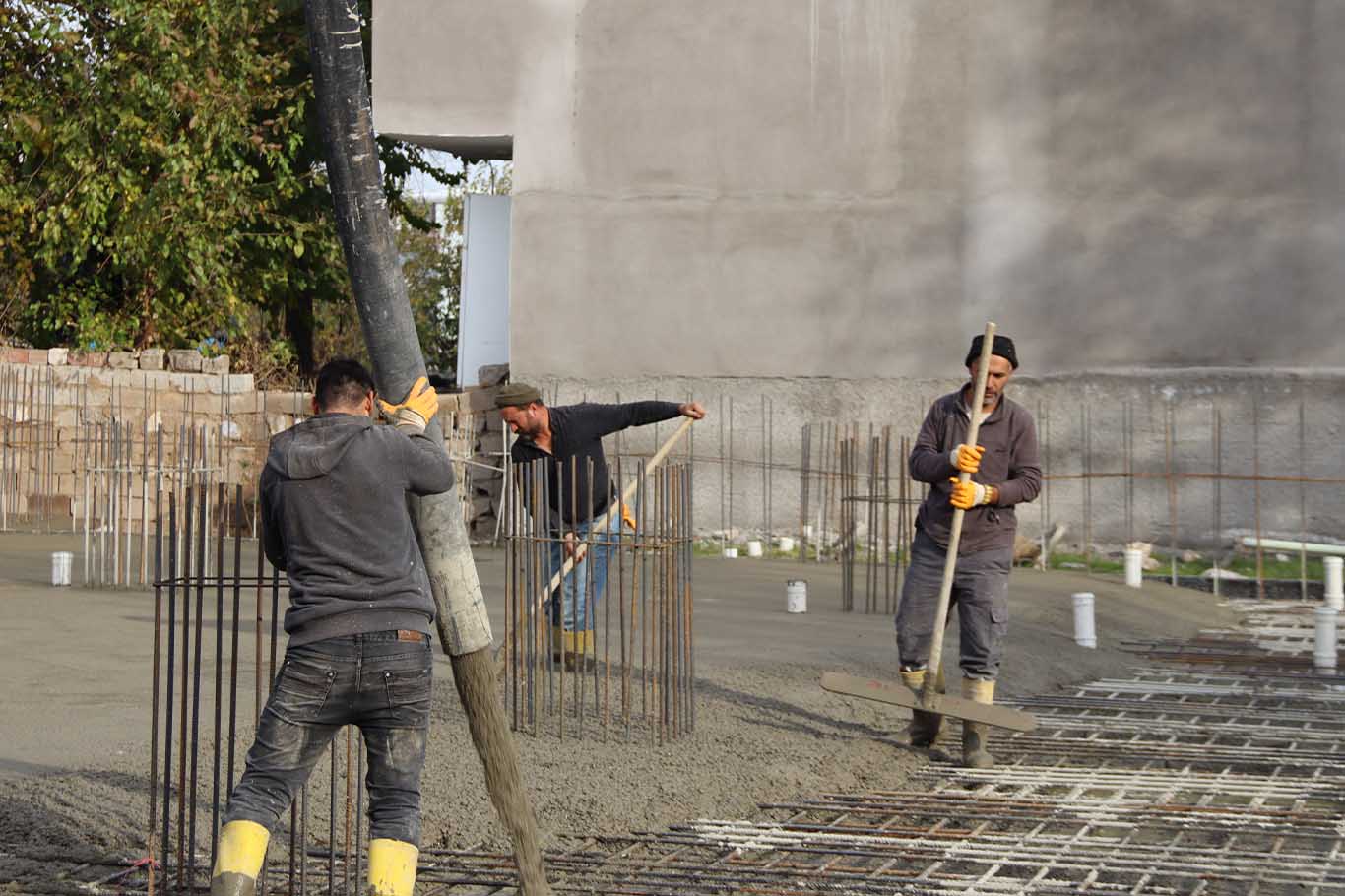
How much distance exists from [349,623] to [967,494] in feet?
11.1

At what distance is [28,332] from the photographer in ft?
77.5

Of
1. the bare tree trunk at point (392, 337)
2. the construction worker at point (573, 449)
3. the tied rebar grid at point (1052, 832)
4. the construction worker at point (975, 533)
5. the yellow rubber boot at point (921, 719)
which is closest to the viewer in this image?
the bare tree trunk at point (392, 337)

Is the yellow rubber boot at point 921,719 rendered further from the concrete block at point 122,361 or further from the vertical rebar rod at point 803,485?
the concrete block at point 122,361

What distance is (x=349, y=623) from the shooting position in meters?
4.20

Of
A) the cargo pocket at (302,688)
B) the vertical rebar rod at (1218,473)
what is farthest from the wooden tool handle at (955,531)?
the vertical rebar rod at (1218,473)

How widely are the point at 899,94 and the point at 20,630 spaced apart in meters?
11.3

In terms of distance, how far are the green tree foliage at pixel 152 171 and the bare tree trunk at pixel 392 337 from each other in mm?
18236

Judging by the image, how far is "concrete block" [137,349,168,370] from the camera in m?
19.5

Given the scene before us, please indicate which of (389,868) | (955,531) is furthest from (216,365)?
(389,868)

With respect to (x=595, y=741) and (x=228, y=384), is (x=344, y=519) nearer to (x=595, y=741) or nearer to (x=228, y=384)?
(x=595, y=741)

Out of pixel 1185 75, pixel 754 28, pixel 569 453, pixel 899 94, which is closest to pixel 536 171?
pixel 754 28

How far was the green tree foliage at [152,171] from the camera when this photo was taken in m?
21.9

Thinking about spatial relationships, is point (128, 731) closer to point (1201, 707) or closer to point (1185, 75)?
point (1201, 707)

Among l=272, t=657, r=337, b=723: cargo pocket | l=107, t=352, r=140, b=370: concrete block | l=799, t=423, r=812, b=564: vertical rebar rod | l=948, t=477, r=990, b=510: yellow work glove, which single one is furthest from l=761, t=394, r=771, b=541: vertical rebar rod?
l=272, t=657, r=337, b=723: cargo pocket
